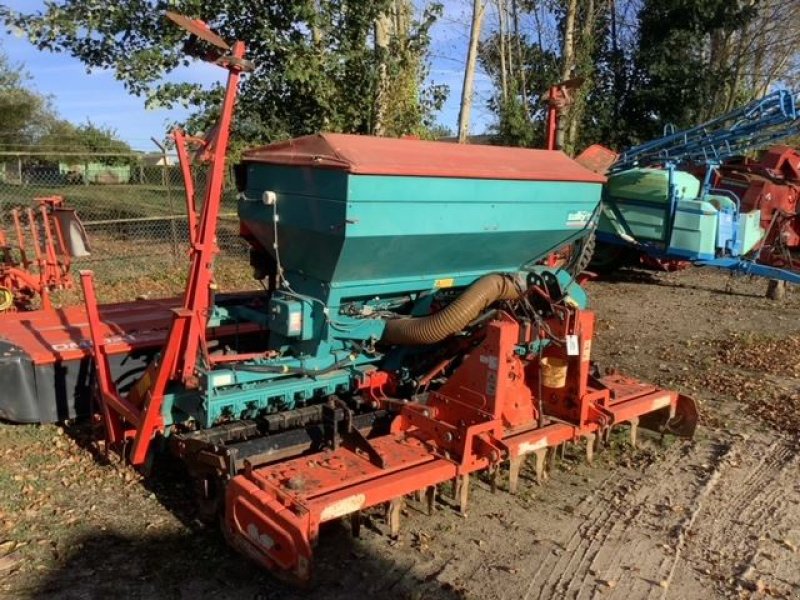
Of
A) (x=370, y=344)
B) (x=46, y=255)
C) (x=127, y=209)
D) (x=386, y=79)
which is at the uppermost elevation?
(x=386, y=79)

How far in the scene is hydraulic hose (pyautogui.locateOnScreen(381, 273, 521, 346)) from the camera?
15.3 ft

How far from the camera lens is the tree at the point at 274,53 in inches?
301

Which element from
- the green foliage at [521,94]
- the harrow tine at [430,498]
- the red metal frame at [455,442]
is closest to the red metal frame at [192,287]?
the red metal frame at [455,442]

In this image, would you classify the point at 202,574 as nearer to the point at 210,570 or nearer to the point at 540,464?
the point at 210,570

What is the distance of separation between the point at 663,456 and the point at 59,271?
652cm

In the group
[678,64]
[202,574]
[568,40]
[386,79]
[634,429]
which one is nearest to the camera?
[202,574]

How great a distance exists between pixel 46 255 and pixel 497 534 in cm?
619

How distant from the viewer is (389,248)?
443cm

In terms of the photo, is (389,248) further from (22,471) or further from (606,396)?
(22,471)

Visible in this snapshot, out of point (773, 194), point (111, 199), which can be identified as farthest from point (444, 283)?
point (111, 199)

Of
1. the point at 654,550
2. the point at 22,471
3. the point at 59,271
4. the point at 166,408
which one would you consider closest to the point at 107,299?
the point at 59,271

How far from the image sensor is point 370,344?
4.97 meters

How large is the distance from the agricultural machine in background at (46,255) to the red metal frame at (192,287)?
143 inches


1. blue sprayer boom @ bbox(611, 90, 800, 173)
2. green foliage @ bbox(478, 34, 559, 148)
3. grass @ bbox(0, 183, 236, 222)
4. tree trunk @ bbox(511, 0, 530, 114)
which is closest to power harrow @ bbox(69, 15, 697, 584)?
blue sprayer boom @ bbox(611, 90, 800, 173)
